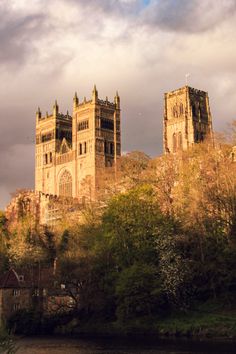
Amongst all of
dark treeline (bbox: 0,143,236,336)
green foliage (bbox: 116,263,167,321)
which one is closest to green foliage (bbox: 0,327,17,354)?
green foliage (bbox: 116,263,167,321)

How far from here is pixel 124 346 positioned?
52.9 meters

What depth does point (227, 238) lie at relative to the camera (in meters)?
68.4

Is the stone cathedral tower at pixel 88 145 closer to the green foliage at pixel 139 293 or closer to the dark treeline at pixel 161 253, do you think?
the dark treeline at pixel 161 253

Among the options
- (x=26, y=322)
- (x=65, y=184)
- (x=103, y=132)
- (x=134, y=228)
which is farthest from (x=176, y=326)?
(x=65, y=184)

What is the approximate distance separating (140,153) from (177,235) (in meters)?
45.8

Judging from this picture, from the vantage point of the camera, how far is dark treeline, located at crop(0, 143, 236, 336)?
64.8 m

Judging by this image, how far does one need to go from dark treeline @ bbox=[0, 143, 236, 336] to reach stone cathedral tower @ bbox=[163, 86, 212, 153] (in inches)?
3948

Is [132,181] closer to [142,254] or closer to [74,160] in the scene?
[142,254]

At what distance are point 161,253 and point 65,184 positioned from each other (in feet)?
424

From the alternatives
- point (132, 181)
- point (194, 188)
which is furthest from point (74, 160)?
point (194, 188)

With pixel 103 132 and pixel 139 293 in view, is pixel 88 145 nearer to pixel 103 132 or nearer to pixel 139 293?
pixel 103 132

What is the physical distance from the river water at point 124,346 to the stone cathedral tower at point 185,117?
12247cm

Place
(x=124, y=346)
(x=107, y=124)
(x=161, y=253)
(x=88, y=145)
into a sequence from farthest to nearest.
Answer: (x=107, y=124), (x=88, y=145), (x=161, y=253), (x=124, y=346)

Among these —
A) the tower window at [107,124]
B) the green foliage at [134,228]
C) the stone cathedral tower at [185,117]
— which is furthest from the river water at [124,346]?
the tower window at [107,124]
